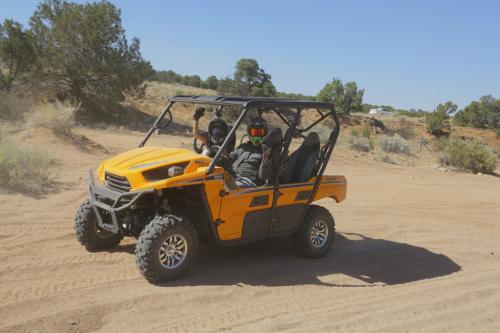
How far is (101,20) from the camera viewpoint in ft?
74.0

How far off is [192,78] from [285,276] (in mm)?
50690

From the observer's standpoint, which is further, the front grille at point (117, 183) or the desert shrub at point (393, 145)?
the desert shrub at point (393, 145)

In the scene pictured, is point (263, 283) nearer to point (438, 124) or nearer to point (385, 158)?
point (385, 158)

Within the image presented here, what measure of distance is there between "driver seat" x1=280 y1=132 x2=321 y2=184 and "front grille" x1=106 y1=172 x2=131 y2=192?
7.03 feet

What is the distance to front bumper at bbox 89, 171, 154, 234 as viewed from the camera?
5.11 metres

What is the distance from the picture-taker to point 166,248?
5.29 metres

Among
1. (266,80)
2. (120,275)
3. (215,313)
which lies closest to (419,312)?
(215,313)

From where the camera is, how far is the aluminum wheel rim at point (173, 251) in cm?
528

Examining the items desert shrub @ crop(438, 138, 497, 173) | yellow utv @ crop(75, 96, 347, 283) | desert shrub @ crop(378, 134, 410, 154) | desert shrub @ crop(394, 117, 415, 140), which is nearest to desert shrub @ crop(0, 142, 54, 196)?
yellow utv @ crop(75, 96, 347, 283)

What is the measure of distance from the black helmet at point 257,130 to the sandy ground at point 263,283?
4.89 feet

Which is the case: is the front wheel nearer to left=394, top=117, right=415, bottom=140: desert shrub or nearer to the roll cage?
the roll cage

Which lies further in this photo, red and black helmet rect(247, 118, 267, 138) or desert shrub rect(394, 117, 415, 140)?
desert shrub rect(394, 117, 415, 140)

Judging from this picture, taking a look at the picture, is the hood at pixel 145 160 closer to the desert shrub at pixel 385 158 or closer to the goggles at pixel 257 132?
the goggles at pixel 257 132

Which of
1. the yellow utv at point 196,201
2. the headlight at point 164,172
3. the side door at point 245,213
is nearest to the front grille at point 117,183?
the yellow utv at point 196,201
